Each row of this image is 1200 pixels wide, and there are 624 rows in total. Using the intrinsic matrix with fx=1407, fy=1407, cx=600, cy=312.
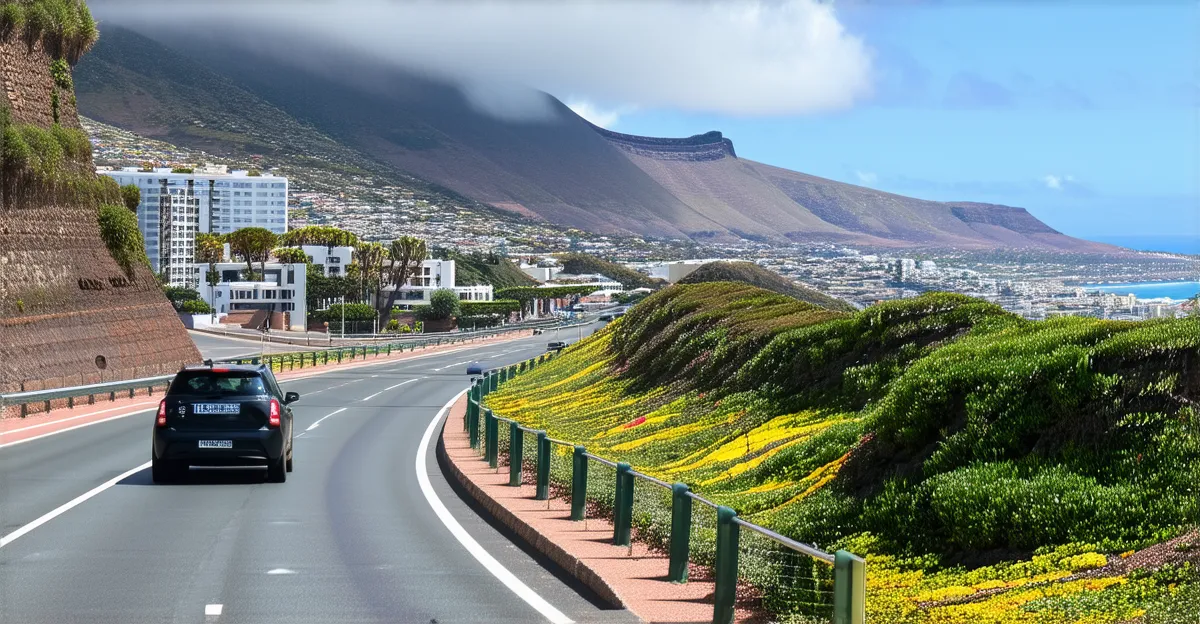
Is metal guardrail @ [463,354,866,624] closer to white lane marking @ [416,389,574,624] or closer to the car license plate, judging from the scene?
white lane marking @ [416,389,574,624]

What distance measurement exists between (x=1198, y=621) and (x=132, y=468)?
17.6 metres

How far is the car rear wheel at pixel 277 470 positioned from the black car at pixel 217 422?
0.45 feet

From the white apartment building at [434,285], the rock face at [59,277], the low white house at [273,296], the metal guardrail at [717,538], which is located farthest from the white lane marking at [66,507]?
the white apartment building at [434,285]

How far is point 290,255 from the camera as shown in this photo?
178625 millimetres

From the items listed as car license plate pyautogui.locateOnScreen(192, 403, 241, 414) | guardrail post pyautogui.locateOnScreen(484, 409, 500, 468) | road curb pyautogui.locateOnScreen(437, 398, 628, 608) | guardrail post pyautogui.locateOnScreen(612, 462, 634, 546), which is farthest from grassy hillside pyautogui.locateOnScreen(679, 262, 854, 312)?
guardrail post pyautogui.locateOnScreen(612, 462, 634, 546)

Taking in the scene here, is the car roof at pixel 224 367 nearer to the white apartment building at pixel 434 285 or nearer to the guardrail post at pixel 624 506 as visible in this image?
the guardrail post at pixel 624 506

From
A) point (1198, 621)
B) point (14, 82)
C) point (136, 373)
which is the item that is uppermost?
point (14, 82)

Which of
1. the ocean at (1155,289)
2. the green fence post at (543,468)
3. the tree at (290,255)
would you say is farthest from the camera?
the tree at (290,255)

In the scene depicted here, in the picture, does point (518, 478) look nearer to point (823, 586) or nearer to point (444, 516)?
point (444, 516)

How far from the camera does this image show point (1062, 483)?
11.2 metres

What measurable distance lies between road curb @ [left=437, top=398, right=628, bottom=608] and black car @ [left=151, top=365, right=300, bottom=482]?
2.85 m

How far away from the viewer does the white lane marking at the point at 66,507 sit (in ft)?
45.9

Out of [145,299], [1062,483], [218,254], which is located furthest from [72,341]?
[218,254]

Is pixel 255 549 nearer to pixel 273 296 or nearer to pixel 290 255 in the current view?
pixel 273 296
